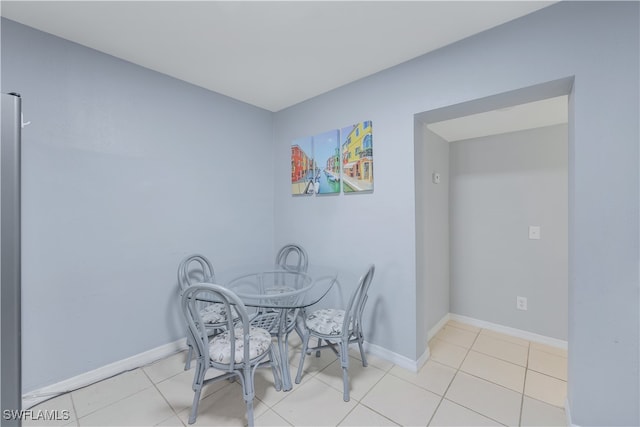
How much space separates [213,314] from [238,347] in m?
0.67

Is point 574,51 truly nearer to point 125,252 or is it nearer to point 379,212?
point 379,212

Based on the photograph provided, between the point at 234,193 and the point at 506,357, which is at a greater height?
the point at 234,193

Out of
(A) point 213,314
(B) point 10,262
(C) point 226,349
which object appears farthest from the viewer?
(A) point 213,314

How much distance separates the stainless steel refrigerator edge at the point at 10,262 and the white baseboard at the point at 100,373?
1093mm

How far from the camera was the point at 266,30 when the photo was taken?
165 cm

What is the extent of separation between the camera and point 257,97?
2637 millimetres

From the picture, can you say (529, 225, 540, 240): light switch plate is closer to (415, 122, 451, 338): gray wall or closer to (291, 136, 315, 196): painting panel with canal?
(415, 122, 451, 338): gray wall

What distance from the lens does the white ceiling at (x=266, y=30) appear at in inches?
57.5

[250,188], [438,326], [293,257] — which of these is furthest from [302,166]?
[438,326]

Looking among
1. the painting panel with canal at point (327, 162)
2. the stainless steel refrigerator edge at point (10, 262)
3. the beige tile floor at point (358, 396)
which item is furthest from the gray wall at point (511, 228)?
the stainless steel refrigerator edge at point (10, 262)

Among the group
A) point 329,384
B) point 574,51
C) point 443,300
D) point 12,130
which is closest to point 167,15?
point 12,130

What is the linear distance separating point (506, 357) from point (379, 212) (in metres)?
1.62

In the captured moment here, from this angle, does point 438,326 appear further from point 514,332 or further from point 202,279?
point 202,279

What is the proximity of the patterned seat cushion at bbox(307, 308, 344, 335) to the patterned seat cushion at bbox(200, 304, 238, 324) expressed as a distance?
0.65m
